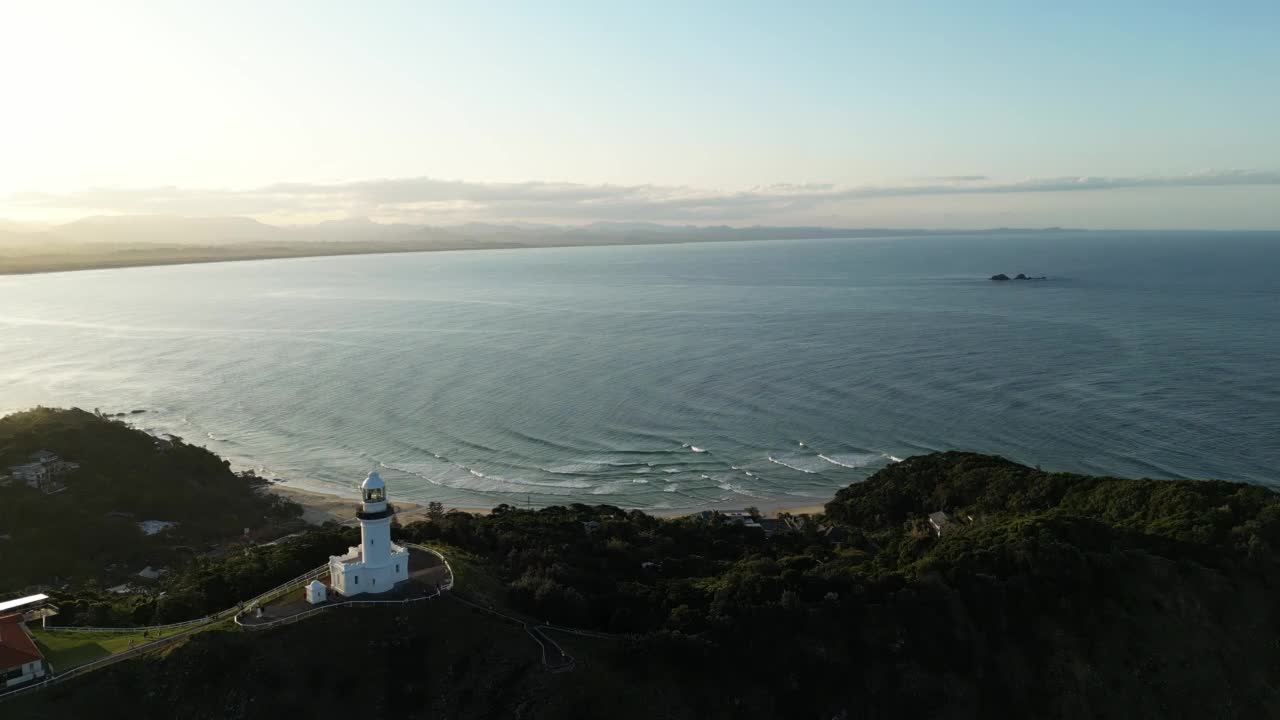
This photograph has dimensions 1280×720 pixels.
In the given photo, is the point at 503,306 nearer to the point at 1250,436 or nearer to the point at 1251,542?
the point at 1250,436

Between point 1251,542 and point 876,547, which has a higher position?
point 1251,542

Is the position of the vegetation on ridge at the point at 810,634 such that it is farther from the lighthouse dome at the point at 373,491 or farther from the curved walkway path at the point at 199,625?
the lighthouse dome at the point at 373,491

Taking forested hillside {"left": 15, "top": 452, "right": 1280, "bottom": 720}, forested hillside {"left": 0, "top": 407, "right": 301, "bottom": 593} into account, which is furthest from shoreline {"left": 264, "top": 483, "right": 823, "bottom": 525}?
forested hillside {"left": 15, "top": 452, "right": 1280, "bottom": 720}

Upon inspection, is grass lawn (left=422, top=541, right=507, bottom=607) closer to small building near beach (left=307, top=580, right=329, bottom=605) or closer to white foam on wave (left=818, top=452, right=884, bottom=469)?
small building near beach (left=307, top=580, right=329, bottom=605)

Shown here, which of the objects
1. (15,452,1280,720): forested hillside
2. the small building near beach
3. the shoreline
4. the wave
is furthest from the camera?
the wave

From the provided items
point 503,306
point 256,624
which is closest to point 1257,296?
point 503,306

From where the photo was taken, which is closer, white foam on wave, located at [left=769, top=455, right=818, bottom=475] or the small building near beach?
the small building near beach

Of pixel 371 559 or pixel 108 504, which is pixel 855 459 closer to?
pixel 371 559
